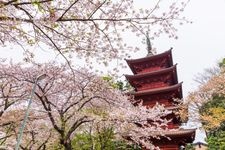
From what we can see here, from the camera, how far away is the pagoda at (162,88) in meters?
22.1

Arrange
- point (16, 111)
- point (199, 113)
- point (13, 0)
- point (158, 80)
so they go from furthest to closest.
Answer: point (199, 113), point (158, 80), point (16, 111), point (13, 0)

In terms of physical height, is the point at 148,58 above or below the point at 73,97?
above

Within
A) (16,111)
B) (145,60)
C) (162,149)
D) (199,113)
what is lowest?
(162,149)

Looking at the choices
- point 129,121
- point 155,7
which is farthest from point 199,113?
point 155,7

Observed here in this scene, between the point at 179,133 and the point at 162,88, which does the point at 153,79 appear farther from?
the point at 179,133

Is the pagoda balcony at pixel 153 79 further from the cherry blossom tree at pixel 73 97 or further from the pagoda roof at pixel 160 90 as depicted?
the cherry blossom tree at pixel 73 97

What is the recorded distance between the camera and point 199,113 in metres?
35.1

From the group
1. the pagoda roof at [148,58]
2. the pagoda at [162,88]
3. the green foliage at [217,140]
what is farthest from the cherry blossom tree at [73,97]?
the green foliage at [217,140]

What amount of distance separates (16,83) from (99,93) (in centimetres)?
441

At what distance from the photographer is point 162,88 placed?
2536 centimetres

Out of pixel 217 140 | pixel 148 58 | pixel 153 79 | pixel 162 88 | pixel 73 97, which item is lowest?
pixel 217 140

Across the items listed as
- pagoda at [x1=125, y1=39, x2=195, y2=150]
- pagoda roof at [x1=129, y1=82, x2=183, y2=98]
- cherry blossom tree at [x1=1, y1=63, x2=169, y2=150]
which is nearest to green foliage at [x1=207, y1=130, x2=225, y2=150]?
pagoda at [x1=125, y1=39, x2=195, y2=150]

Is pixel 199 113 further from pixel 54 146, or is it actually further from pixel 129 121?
pixel 129 121

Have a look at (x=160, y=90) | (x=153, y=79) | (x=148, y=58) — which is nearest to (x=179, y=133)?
(x=160, y=90)
